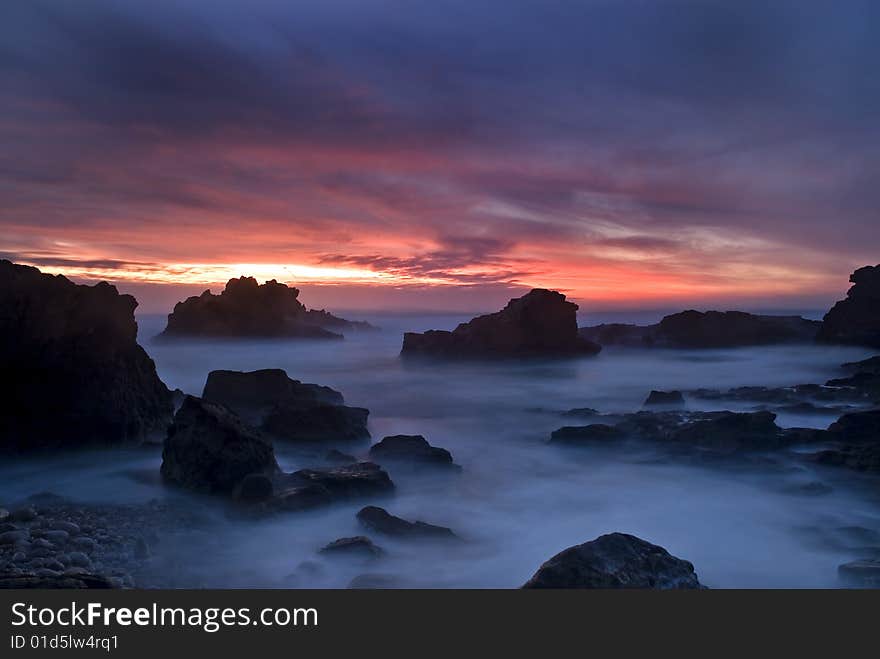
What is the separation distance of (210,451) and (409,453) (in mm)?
4622

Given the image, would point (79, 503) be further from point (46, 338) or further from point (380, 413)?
point (380, 413)

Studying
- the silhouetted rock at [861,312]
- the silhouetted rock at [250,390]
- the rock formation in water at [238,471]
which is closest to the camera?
the rock formation in water at [238,471]

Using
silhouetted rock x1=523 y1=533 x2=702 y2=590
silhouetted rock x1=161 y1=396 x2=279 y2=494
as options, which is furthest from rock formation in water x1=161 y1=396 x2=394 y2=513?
silhouetted rock x1=523 y1=533 x2=702 y2=590

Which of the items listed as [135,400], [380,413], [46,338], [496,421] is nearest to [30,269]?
[46,338]

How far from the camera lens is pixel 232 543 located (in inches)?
312

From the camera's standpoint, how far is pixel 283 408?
14062 mm

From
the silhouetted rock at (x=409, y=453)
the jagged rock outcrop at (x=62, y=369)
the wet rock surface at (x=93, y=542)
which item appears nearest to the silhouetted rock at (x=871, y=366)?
the silhouetted rock at (x=409, y=453)

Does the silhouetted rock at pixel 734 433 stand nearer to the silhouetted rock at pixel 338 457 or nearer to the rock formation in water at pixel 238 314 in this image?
the silhouetted rock at pixel 338 457

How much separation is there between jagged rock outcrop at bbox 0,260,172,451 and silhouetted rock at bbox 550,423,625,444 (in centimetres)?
1051

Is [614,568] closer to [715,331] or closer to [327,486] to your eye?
[327,486]

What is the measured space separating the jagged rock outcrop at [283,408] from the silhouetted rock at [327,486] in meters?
3.31

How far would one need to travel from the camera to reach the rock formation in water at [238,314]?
56906 mm

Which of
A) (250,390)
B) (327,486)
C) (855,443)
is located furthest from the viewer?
(250,390)

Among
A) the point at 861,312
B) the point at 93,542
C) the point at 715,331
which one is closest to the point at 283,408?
the point at 93,542
